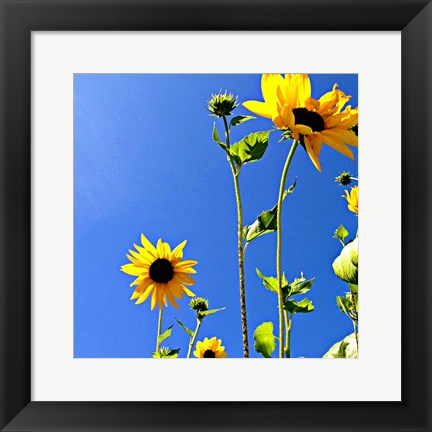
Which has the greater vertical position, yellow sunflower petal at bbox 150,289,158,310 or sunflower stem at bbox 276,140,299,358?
sunflower stem at bbox 276,140,299,358

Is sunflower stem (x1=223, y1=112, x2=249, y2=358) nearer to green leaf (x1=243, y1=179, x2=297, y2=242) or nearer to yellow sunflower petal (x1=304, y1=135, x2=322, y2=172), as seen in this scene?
green leaf (x1=243, y1=179, x2=297, y2=242)

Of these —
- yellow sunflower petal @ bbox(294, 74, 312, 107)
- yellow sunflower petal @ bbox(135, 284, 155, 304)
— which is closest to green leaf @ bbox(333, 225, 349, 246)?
yellow sunflower petal @ bbox(294, 74, 312, 107)

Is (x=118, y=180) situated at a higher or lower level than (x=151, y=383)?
higher

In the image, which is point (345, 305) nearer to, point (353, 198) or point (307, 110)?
point (353, 198)

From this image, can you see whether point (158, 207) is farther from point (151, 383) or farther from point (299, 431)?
point (299, 431)

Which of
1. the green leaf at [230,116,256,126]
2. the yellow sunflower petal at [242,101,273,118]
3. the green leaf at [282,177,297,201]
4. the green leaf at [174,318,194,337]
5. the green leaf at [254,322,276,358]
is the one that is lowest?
the green leaf at [254,322,276,358]

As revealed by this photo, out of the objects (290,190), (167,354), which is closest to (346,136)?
(290,190)

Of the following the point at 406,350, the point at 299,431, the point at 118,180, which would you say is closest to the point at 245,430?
the point at 299,431
